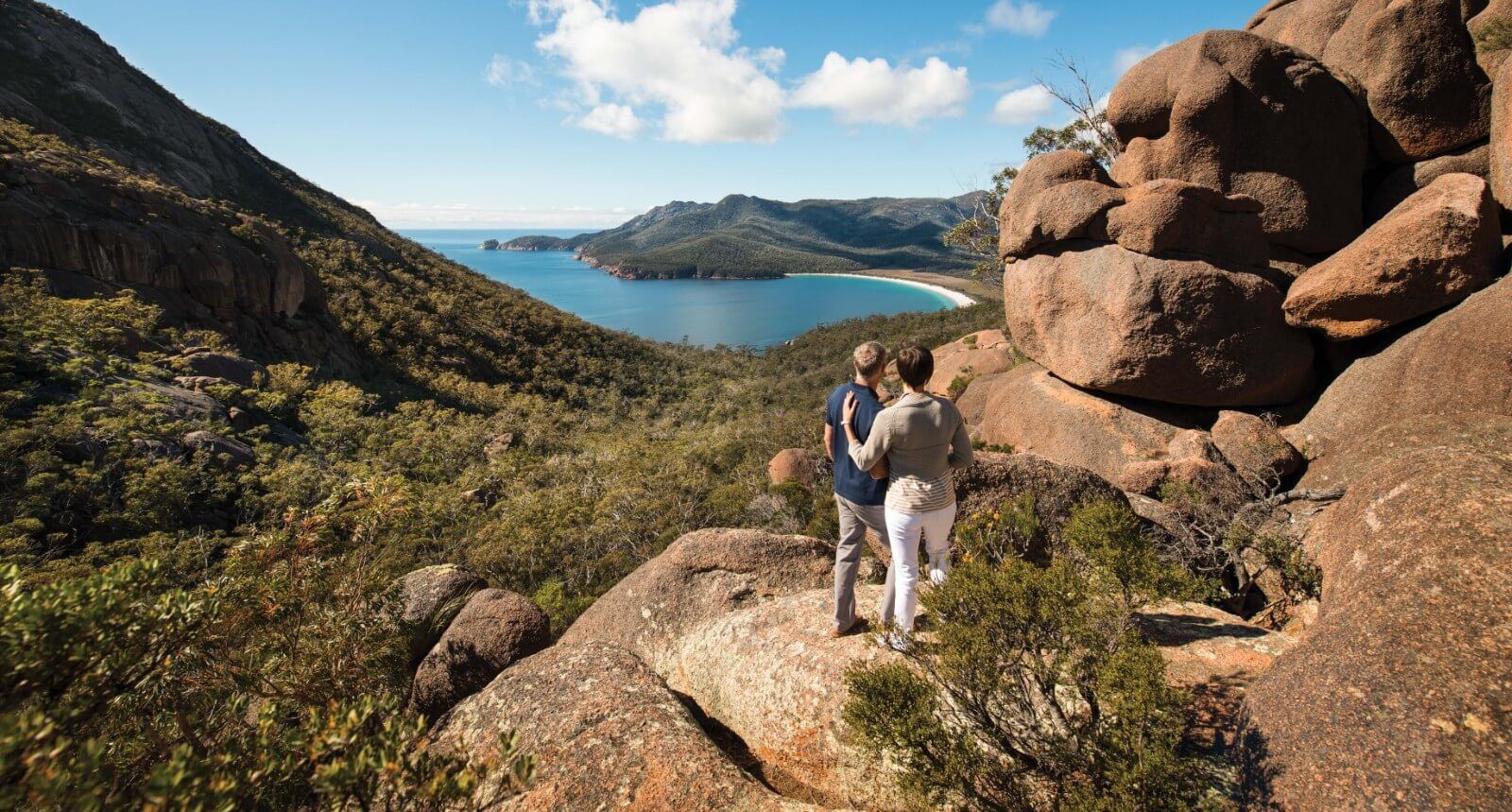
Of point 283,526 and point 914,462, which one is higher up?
point 914,462

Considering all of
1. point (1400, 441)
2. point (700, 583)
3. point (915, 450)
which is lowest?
point (700, 583)

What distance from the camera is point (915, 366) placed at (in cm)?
405

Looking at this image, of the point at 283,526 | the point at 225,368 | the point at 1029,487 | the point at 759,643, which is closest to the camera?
the point at 759,643

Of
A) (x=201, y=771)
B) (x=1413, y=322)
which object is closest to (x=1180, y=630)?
(x=201, y=771)

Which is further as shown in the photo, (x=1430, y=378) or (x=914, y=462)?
(x=1430, y=378)

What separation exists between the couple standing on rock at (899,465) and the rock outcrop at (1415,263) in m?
8.18

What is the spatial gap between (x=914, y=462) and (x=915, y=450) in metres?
0.09

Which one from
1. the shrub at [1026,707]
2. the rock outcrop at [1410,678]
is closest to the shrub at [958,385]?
the rock outcrop at [1410,678]

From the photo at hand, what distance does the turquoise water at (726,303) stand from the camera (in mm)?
107688

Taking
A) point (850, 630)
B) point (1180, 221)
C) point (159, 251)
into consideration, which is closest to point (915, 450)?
point (850, 630)

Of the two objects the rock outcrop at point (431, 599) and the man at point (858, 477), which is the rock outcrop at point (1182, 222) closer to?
the man at point (858, 477)

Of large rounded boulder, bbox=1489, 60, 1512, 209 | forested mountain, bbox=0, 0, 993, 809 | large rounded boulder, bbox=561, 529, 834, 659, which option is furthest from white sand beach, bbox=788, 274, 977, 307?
large rounded boulder, bbox=561, 529, 834, 659

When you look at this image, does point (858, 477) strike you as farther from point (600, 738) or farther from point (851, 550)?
point (600, 738)

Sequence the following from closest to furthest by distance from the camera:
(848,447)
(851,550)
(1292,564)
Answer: (848,447) < (851,550) < (1292,564)
